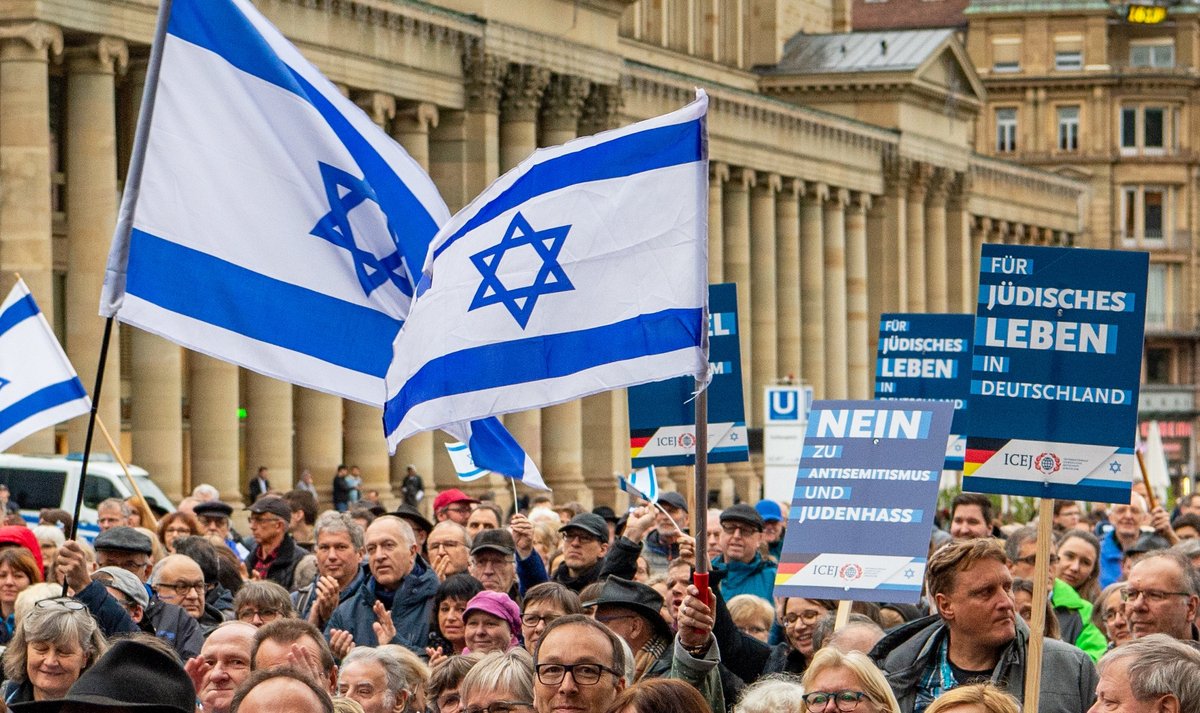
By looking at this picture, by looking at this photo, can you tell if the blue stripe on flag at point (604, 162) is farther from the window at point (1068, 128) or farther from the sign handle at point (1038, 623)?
A: the window at point (1068, 128)

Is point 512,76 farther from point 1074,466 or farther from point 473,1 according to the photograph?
point 1074,466

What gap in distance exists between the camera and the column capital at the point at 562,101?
56406mm

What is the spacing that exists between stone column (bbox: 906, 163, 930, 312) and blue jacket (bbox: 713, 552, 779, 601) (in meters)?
67.0

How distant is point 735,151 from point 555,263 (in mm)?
Answer: 59570

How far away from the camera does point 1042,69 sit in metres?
113

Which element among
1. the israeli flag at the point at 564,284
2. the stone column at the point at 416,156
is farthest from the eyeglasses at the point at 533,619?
the stone column at the point at 416,156

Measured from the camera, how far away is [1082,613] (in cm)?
1463

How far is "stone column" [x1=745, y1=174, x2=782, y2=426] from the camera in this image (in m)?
73.1

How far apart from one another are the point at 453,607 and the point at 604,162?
3198mm

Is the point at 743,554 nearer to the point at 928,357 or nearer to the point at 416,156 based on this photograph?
the point at 928,357

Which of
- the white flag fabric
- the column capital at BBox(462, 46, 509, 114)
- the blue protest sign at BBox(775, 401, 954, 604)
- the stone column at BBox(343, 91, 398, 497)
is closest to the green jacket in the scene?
the blue protest sign at BBox(775, 401, 954, 604)

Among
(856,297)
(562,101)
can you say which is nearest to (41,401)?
(562,101)

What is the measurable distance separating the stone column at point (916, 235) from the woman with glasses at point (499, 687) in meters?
73.6

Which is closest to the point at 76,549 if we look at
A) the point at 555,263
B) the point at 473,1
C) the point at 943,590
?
the point at 555,263
